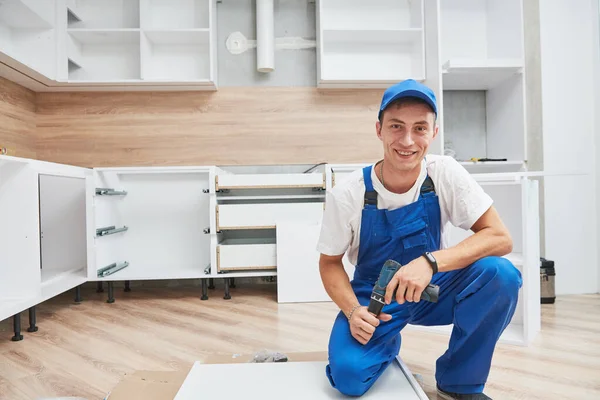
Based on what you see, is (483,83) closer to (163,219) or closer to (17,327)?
(163,219)

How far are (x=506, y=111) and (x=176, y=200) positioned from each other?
2457 mm

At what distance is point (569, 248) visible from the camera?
264 cm

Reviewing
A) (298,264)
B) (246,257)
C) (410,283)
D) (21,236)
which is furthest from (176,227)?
(410,283)

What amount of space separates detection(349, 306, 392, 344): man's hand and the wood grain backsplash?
209 centimetres

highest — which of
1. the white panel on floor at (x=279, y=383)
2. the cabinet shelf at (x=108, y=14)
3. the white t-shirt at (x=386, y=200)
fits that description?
the cabinet shelf at (x=108, y=14)

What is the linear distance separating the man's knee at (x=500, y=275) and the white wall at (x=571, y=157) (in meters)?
1.74

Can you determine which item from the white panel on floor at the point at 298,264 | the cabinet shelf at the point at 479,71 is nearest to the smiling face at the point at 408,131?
the white panel on floor at the point at 298,264

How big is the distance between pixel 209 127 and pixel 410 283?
238cm

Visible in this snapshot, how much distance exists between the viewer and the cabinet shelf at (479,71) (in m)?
2.60

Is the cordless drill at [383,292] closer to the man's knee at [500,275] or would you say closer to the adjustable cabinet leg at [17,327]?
the man's knee at [500,275]

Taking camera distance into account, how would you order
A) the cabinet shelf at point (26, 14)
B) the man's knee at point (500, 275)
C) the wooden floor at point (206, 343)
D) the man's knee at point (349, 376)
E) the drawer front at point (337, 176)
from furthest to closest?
the drawer front at point (337, 176), the cabinet shelf at point (26, 14), the wooden floor at point (206, 343), the man's knee at point (500, 275), the man's knee at point (349, 376)

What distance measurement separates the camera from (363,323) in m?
1.10

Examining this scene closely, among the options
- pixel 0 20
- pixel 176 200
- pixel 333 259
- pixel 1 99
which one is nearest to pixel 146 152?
pixel 176 200

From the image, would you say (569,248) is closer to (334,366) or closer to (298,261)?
(298,261)
